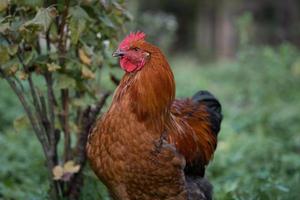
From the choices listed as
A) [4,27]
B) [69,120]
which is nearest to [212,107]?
[69,120]

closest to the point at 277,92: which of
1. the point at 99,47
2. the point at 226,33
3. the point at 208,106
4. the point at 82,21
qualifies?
the point at 208,106

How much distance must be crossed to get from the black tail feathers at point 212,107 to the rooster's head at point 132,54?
1221mm

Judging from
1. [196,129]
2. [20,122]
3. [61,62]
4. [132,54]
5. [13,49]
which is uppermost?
[132,54]

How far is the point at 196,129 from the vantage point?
15.4 ft

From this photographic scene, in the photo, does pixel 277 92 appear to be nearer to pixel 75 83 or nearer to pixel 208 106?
pixel 208 106

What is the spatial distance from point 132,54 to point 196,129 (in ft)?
3.55

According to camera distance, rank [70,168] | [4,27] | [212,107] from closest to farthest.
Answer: [4,27], [70,168], [212,107]

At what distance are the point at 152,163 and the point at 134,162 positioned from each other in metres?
0.12

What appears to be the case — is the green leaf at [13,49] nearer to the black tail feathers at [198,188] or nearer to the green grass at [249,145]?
the green grass at [249,145]

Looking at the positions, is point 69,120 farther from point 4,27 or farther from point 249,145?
point 249,145

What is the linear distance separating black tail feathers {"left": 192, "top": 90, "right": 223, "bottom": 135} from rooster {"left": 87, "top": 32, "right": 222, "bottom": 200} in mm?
824

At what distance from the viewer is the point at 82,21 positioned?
13.0ft

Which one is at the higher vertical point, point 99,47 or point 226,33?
point 99,47

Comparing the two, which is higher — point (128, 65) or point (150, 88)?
point (128, 65)
